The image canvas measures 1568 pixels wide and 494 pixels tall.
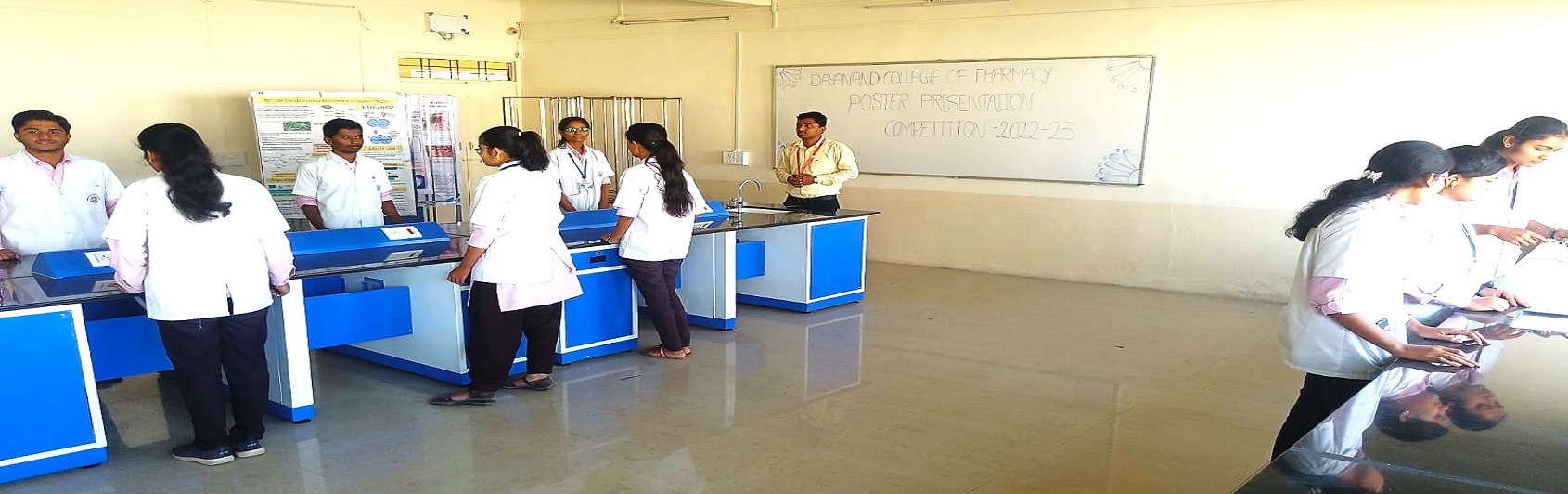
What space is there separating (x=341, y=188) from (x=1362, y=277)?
455 cm

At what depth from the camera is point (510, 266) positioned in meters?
3.59

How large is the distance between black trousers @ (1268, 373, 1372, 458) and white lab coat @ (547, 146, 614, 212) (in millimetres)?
4214

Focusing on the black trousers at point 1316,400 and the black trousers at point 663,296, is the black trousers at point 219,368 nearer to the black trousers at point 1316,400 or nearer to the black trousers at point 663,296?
the black trousers at point 663,296

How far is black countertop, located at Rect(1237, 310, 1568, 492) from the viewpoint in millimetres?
1509

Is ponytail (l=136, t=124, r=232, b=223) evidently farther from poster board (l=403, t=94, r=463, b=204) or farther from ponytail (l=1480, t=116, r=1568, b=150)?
poster board (l=403, t=94, r=463, b=204)

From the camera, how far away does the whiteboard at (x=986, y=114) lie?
6.46 m

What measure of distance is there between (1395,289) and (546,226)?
2778 mm

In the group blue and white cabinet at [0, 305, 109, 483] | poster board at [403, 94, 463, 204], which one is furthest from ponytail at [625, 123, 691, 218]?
poster board at [403, 94, 463, 204]

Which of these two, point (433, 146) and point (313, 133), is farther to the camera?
point (433, 146)

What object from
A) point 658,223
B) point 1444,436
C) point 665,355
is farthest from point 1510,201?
point 665,355

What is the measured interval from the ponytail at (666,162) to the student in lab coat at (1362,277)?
2579 millimetres

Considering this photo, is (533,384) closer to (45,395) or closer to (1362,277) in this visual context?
(45,395)

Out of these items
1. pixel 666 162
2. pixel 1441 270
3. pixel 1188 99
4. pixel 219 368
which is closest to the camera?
pixel 1441 270

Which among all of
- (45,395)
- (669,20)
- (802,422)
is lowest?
(802,422)
